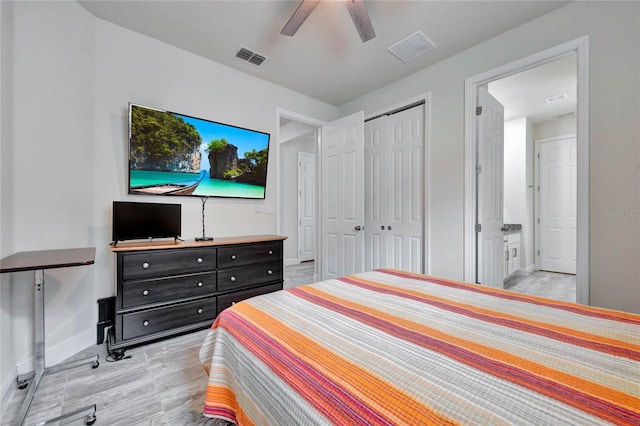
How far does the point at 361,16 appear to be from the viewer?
189 cm

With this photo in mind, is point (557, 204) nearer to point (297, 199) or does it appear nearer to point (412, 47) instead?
point (412, 47)

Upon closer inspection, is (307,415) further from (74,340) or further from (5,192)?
(74,340)

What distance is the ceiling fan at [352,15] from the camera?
5.87 feet

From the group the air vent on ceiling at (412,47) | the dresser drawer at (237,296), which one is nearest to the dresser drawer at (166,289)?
the dresser drawer at (237,296)

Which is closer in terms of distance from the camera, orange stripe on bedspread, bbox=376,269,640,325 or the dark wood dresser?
orange stripe on bedspread, bbox=376,269,640,325

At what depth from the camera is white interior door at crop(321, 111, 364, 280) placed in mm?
3539

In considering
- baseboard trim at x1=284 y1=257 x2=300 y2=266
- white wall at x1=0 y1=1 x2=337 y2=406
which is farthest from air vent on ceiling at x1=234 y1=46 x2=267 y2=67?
baseboard trim at x1=284 y1=257 x2=300 y2=266

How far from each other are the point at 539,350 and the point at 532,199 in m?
5.39

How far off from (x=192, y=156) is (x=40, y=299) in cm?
159

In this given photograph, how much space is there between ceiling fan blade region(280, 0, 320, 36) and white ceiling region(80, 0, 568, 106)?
0.30 metres

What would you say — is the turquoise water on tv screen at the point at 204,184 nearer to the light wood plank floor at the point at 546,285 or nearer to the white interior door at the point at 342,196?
the white interior door at the point at 342,196

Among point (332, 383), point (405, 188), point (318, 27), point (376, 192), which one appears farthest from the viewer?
point (376, 192)

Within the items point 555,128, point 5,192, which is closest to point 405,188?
point 5,192

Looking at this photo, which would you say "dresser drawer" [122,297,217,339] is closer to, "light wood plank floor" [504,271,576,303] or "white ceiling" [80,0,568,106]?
"white ceiling" [80,0,568,106]
